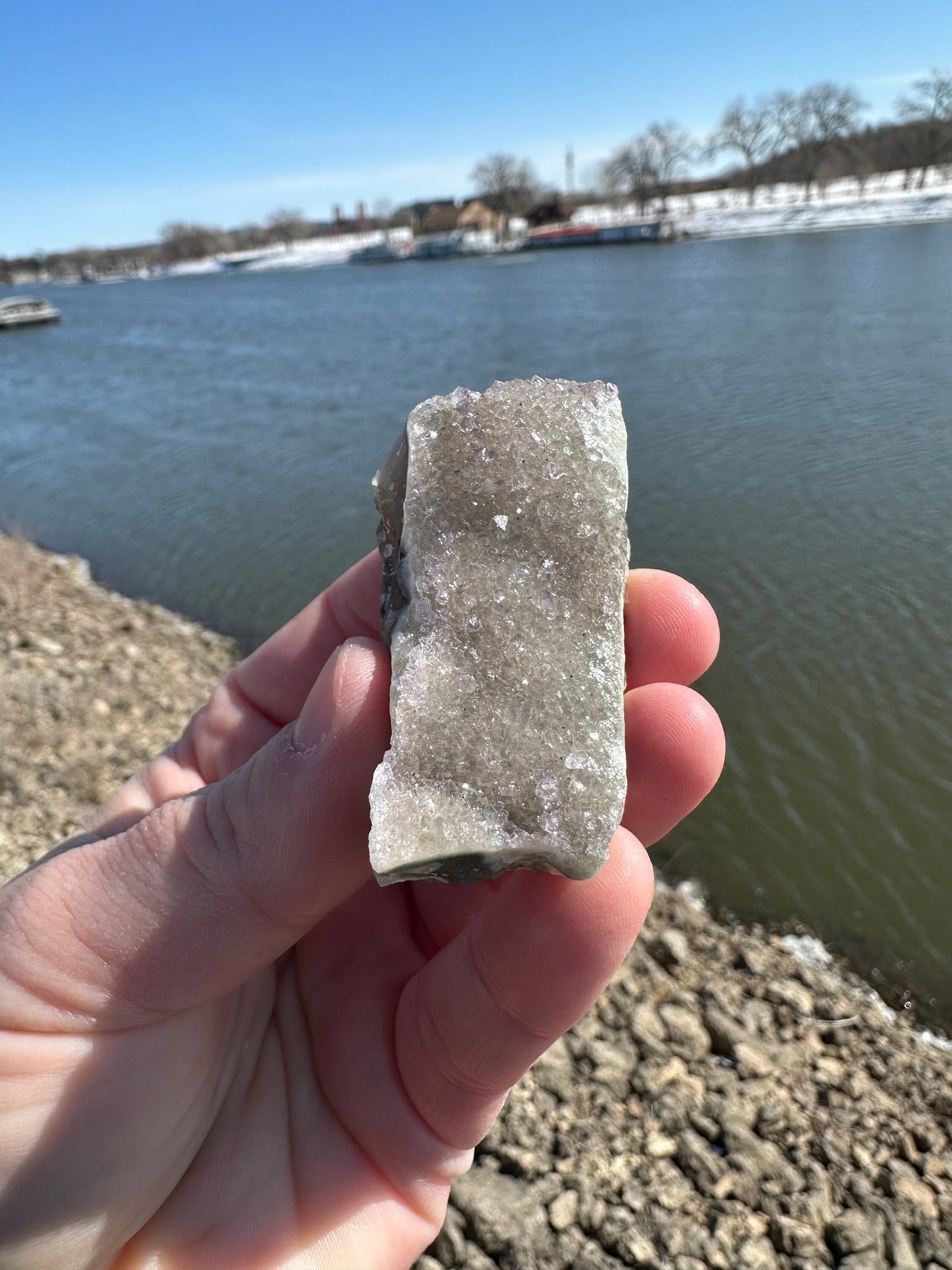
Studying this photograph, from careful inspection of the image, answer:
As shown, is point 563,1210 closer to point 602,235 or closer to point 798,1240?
point 798,1240

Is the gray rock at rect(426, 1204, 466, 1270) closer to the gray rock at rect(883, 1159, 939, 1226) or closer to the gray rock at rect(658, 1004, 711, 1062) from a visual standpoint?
the gray rock at rect(658, 1004, 711, 1062)

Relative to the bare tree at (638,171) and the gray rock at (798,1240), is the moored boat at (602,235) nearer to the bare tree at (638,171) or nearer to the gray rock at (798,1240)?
the bare tree at (638,171)

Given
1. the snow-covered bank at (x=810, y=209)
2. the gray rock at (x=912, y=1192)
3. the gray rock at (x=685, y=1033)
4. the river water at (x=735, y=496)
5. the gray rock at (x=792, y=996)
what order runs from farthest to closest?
the snow-covered bank at (x=810, y=209) → the river water at (x=735, y=496) → the gray rock at (x=792, y=996) → the gray rock at (x=685, y=1033) → the gray rock at (x=912, y=1192)

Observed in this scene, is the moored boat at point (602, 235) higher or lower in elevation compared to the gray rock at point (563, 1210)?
higher

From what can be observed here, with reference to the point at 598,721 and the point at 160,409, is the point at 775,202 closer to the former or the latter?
the point at 160,409

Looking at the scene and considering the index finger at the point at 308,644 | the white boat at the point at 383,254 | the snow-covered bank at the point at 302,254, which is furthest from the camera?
the snow-covered bank at the point at 302,254

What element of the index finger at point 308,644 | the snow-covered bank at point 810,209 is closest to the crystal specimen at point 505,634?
the index finger at point 308,644
